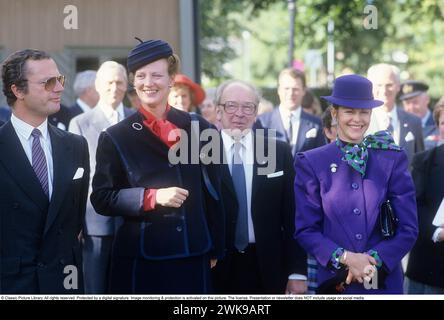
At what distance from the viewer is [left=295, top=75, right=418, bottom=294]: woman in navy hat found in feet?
15.7

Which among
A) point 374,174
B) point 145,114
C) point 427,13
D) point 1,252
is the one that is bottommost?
point 1,252

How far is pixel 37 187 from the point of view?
186 inches

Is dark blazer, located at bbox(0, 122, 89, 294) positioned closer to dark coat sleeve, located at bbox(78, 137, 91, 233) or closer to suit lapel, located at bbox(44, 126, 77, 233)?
suit lapel, located at bbox(44, 126, 77, 233)

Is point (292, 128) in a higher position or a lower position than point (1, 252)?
higher

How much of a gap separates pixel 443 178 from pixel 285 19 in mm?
20536

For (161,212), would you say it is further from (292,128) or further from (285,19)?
(285,19)

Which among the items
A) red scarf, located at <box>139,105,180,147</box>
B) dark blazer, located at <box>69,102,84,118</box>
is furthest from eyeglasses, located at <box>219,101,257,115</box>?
dark blazer, located at <box>69,102,84,118</box>

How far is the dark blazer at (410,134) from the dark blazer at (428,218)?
0.98 meters

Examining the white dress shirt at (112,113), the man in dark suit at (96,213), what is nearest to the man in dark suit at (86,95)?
the man in dark suit at (96,213)

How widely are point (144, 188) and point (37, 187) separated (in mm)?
520

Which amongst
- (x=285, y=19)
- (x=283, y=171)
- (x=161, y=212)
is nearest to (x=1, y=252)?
(x=161, y=212)

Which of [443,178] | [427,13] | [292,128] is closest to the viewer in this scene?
[443,178]

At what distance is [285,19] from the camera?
26.2 metres

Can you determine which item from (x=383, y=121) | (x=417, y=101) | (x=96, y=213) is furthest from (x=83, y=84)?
(x=417, y=101)
